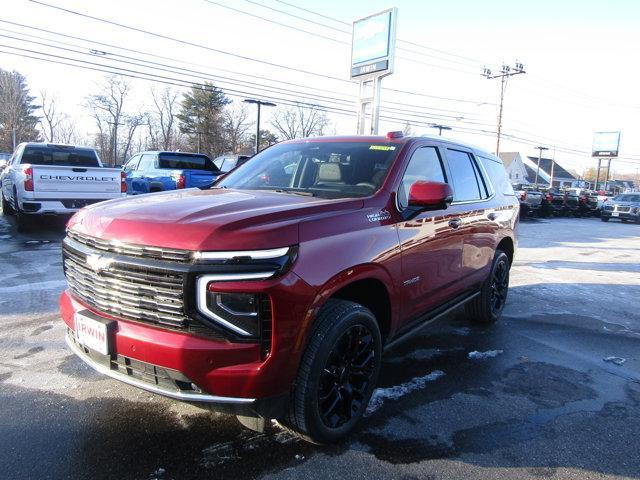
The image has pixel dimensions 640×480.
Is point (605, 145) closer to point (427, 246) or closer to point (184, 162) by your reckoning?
point (184, 162)

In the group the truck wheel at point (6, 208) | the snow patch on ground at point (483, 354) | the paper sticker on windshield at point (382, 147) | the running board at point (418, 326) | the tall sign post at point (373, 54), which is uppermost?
the tall sign post at point (373, 54)

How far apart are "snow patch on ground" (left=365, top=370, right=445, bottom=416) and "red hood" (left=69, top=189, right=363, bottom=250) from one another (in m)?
1.43

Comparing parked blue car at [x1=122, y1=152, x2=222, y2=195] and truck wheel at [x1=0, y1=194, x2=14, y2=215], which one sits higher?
parked blue car at [x1=122, y1=152, x2=222, y2=195]

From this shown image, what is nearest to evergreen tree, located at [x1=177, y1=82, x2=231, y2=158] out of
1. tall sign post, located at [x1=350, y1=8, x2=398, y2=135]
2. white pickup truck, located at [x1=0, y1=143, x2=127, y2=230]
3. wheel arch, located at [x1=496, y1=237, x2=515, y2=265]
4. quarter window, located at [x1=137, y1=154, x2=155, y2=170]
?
tall sign post, located at [x1=350, y1=8, x2=398, y2=135]

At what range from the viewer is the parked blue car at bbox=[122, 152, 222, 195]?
12.2 metres

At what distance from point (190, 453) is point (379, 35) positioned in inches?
666

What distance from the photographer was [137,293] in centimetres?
240

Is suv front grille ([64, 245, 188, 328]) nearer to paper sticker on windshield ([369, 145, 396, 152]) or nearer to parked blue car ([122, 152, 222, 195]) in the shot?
paper sticker on windshield ([369, 145, 396, 152])

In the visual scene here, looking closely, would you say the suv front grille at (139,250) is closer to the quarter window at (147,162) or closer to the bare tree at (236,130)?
the quarter window at (147,162)

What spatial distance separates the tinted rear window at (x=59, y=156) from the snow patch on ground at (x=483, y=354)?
10.2 m

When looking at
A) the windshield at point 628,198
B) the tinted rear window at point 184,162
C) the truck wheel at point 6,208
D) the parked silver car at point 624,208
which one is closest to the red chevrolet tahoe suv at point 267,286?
the tinted rear window at point 184,162

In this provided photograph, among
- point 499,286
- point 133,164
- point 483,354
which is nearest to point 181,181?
point 133,164

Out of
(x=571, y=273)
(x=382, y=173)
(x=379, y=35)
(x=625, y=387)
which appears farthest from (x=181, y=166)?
(x=625, y=387)

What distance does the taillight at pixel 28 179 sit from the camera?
9.25 metres
